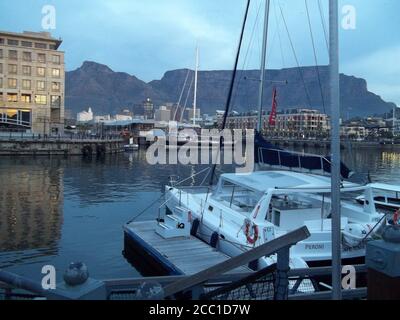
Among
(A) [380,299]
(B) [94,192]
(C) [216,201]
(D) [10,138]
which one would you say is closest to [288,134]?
(D) [10,138]

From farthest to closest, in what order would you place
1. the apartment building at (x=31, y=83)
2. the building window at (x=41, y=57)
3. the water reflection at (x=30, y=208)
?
the building window at (x=41, y=57) < the apartment building at (x=31, y=83) < the water reflection at (x=30, y=208)

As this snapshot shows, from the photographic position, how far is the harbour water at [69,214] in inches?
613

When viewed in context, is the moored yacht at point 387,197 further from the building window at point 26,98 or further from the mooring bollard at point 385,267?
the building window at point 26,98

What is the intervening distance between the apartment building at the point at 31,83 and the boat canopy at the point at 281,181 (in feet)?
240

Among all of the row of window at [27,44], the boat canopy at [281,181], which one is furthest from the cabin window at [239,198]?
the row of window at [27,44]

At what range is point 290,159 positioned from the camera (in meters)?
15.6

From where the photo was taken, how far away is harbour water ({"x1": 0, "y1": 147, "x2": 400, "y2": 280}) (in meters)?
15.6

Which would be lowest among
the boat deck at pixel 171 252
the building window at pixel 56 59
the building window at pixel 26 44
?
the boat deck at pixel 171 252

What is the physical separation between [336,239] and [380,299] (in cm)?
79

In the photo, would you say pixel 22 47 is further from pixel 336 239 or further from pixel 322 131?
pixel 322 131

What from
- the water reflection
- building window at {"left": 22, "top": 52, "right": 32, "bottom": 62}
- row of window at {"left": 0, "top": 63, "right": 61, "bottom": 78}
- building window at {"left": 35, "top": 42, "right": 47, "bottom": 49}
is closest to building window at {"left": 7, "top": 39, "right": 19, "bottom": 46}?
building window at {"left": 22, "top": 52, "right": 32, "bottom": 62}

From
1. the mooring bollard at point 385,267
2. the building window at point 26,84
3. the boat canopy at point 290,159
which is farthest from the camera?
the building window at point 26,84

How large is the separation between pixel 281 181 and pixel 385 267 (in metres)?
9.63
